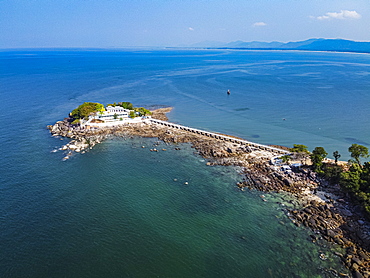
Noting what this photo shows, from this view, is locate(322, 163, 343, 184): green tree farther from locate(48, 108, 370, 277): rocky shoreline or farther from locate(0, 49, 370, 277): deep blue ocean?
locate(0, 49, 370, 277): deep blue ocean

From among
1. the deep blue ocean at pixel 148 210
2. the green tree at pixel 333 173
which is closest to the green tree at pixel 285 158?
the green tree at pixel 333 173

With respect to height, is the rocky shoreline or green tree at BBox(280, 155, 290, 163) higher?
green tree at BBox(280, 155, 290, 163)

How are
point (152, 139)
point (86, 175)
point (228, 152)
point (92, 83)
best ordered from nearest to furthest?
1. point (86, 175)
2. point (228, 152)
3. point (152, 139)
4. point (92, 83)

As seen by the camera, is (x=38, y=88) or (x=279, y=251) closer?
(x=279, y=251)

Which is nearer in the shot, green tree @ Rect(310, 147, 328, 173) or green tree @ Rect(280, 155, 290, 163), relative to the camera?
green tree @ Rect(310, 147, 328, 173)

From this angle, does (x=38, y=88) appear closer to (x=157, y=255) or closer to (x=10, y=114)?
(x=10, y=114)

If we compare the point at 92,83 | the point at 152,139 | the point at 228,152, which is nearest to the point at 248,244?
the point at 228,152

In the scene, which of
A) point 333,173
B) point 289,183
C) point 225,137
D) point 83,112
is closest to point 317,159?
point 333,173

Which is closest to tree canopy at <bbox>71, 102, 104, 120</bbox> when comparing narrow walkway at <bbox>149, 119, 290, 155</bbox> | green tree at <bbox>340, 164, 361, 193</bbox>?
narrow walkway at <bbox>149, 119, 290, 155</bbox>

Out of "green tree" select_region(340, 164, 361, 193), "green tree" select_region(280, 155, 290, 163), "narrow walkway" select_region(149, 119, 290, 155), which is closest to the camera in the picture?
"green tree" select_region(340, 164, 361, 193)
